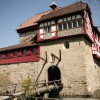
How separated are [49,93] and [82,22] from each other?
9.89m

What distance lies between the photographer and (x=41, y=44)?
1044 inches

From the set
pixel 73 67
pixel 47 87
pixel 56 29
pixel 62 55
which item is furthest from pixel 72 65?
pixel 56 29

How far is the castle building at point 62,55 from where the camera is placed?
2288 centimetres

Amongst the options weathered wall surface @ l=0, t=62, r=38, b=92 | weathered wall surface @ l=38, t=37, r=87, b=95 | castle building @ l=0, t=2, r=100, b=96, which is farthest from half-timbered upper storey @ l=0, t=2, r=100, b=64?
weathered wall surface @ l=38, t=37, r=87, b=95

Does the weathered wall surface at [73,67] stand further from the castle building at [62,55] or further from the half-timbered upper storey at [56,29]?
the half-timbered upper storey at [56,29]

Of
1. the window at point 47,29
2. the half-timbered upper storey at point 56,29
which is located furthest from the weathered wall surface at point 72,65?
the window at point 47,29

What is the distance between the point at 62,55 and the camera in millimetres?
24266

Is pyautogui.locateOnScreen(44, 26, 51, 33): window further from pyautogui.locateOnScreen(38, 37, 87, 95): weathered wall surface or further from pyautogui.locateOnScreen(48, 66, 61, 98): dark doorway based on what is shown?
pyautogui.locateOnScreen(48, 66, 61, 98): dark doorway

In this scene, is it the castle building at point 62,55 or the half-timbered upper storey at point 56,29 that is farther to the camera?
the half-timbered upper storey at point 56,29

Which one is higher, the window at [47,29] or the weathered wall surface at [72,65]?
the window at [47,29]

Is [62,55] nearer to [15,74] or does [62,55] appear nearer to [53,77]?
[53,77]

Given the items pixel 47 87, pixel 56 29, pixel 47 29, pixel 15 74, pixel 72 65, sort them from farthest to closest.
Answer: pixel 15 74, pixel 47 29, pixel 56 29, pixel 72 65, pixel 47 87

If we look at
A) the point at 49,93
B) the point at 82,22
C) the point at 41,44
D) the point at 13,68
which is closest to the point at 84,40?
the point at 82,22

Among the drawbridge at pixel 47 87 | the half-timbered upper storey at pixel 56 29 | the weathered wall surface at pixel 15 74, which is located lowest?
the drawbridge at pixel 47 87
